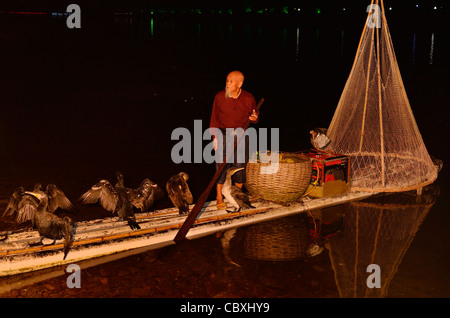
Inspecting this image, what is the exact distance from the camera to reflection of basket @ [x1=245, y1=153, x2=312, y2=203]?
676cm

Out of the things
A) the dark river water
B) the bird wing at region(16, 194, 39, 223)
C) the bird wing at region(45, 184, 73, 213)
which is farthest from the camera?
the bird wing at region(45, 184, 73, 213)

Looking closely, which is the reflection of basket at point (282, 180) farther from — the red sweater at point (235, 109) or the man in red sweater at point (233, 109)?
the red sweater at point (235, 109)

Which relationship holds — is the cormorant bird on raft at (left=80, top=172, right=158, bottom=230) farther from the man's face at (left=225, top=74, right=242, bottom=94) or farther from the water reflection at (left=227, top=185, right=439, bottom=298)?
the man's face at (left=225, top=74, right=242, bottom=94)

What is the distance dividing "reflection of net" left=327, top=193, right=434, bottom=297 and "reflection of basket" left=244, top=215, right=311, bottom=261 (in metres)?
0.38

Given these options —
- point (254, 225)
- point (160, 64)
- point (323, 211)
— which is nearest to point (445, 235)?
Answer: point (323, 211)

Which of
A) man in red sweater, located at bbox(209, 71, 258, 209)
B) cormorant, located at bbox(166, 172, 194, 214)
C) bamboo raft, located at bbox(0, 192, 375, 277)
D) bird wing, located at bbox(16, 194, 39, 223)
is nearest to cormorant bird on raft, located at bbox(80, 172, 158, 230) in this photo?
bamboo raft, located at bbox(0, 192, 375, 277)

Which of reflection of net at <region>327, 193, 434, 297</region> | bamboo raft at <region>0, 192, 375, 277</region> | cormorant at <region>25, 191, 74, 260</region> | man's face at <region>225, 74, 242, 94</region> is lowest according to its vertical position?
reflection of net at <region>327, 193, 434, 297</region>

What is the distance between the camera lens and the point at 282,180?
683 cm

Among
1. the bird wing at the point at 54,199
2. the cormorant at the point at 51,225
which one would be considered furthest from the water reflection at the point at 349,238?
the bird wing at the point at 54,199

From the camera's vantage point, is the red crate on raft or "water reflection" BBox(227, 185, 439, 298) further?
the red crate on raft

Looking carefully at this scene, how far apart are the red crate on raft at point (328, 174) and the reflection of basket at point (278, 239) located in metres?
0.70

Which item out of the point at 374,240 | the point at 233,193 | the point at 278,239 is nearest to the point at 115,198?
the point at 233,193

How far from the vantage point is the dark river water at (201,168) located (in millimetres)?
5047
